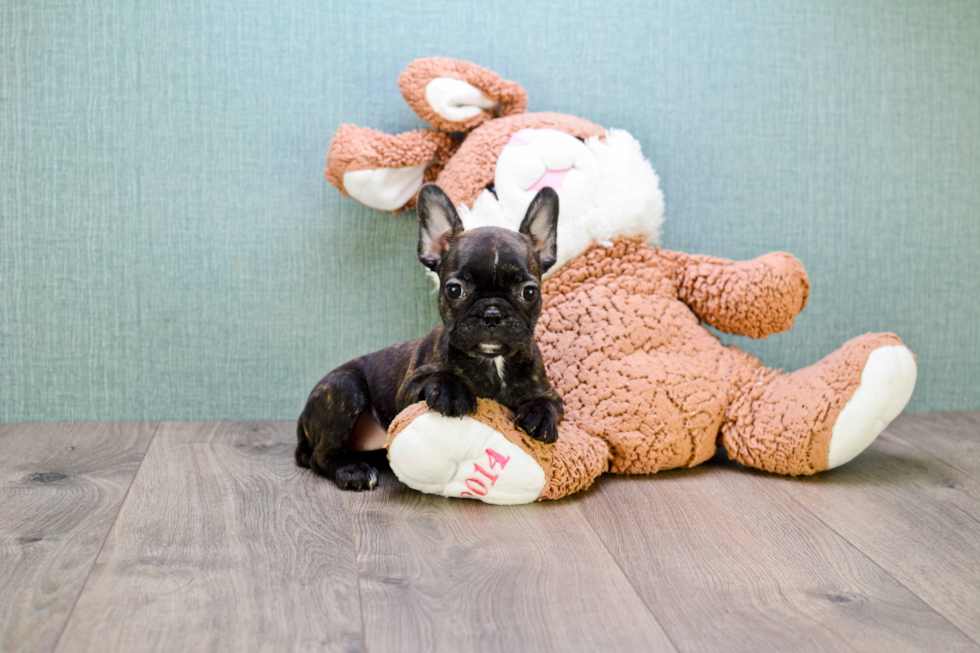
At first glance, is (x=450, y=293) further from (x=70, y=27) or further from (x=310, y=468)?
(x=70, y=27)

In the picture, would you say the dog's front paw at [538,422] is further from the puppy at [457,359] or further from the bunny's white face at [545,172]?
the bunny's white face at [545,172]

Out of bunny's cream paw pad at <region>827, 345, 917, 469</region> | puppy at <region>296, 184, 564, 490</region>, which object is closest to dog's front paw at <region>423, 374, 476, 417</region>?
puppy at <region>296, 184, 564, 490</region>

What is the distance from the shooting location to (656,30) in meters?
2.46

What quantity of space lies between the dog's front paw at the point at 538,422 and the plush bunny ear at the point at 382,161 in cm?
82

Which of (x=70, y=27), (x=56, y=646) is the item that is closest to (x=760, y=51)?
(x=70, y=27)

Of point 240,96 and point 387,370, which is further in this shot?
point 240,96

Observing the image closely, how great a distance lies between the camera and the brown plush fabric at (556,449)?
171 cm

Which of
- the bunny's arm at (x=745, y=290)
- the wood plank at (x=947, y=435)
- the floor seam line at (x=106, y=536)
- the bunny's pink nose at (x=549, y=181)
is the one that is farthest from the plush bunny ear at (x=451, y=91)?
the wood plank at (x=947, y=435)

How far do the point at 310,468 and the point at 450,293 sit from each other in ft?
2.20

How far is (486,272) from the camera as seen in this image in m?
1.62

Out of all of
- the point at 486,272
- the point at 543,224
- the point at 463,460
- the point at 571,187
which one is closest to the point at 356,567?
the point at 463,460

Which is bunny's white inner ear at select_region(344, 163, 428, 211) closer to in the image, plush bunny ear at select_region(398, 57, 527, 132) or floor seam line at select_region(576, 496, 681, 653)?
plush bunny ear at select_region(398, 57, 527, 132)

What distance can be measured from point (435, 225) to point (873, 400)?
3.62 ft

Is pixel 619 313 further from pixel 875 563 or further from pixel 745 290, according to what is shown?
pixel 875 563
